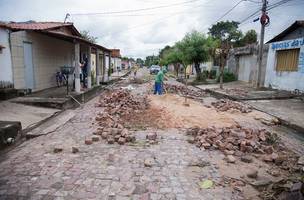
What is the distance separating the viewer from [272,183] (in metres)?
4.09

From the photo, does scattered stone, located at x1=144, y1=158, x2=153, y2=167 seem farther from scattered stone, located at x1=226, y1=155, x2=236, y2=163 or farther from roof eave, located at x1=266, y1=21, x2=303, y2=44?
roof eave, located at x1=266, y1=21, x2=303, y2=44

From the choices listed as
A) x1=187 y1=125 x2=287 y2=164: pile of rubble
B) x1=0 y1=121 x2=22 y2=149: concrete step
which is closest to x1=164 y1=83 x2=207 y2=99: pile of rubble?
x1=187 y1=125 x2=287 y2=164: pile of rubble

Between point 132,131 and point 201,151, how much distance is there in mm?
2195

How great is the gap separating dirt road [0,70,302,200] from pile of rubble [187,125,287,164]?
19 cm

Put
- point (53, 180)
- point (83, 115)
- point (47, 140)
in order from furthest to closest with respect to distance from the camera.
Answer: point (83, 115), point (47, 140), point (53, 180)

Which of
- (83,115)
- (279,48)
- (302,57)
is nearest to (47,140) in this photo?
(83,115)

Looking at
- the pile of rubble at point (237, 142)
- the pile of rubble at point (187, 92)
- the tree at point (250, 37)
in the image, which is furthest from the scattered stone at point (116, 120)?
the tree at point (250, 37)

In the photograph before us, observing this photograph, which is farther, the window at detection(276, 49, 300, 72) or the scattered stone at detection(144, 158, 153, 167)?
the window at detection(276, 49, 300, 72)

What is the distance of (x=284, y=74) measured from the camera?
52.2 ft

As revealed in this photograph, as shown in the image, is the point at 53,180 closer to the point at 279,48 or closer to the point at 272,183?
the point at 272,183

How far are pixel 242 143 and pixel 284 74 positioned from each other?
1210 centimetres

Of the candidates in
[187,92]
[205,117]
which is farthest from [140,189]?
[187,92]

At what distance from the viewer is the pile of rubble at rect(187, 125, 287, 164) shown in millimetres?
5484

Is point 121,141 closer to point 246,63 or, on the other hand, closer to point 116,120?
point 116,120
